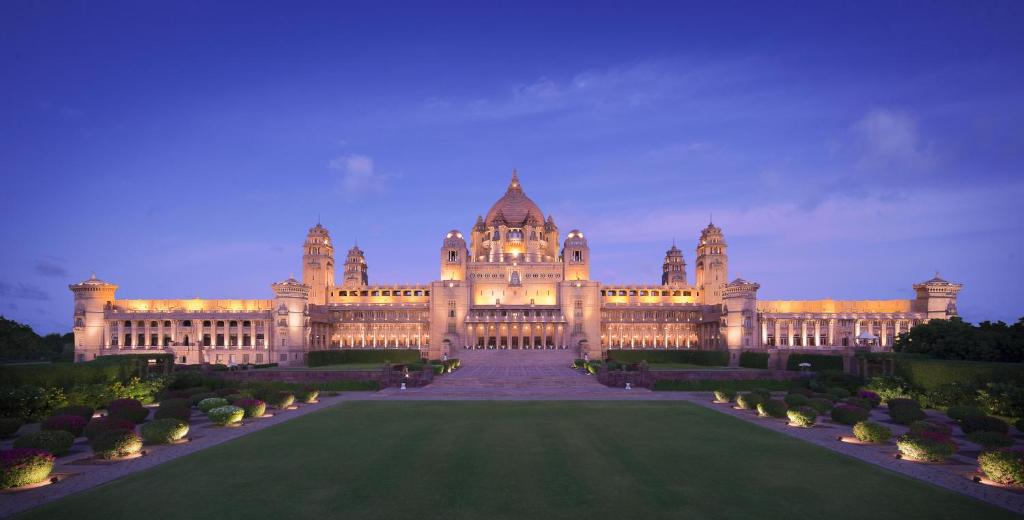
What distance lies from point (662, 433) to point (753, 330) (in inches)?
2940

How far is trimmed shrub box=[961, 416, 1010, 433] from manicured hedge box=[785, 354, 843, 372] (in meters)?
30.5

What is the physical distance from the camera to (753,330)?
308ft

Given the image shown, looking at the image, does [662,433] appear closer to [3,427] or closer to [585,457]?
[585,457]

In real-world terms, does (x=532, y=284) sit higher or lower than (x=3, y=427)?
higher

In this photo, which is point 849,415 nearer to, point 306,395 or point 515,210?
point 306,395

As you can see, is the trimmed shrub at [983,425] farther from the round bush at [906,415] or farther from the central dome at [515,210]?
the central dome at [515,210]

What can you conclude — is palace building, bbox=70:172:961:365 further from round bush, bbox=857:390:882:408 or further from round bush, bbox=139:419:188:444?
round bush, bbox=139:419:188:444

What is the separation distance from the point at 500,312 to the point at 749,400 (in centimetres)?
7978

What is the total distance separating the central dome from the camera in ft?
425

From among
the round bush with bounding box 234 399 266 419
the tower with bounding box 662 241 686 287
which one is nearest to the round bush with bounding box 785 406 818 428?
the round bush with bounding box 234 399 266 419

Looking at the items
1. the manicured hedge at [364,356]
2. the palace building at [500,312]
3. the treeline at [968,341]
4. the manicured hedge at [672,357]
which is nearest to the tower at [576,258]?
the palace building at [500,312]

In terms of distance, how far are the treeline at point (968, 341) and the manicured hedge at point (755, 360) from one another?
68.4 ft

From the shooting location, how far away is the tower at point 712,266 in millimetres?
123062

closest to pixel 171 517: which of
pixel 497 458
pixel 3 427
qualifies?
pixel 497 458
